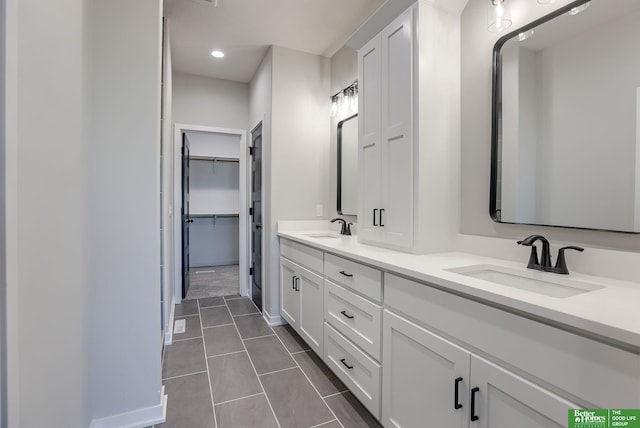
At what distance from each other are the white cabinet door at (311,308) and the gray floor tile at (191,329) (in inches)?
40.9

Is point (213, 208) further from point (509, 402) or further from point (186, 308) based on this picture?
point (509, 402)

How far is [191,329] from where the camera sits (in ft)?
9.70

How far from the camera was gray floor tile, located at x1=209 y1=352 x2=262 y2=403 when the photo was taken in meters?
1.96

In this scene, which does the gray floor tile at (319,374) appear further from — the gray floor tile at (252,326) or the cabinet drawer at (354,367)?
the gray floor tile at (252,326)

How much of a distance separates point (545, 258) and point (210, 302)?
11.4ft

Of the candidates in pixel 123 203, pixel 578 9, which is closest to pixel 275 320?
pixel 123 203

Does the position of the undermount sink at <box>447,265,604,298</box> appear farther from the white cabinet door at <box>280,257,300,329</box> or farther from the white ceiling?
the white ceiling

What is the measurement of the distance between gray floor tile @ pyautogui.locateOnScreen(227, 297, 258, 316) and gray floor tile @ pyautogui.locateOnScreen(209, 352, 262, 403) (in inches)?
39.5

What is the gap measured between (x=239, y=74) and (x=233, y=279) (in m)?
2.98

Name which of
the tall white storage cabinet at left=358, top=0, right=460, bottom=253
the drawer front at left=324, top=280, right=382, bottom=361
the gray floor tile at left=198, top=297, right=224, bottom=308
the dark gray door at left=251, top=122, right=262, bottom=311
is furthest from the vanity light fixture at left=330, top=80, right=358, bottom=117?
the gray floor tile at left=198, top=297, right=224, bottom=308

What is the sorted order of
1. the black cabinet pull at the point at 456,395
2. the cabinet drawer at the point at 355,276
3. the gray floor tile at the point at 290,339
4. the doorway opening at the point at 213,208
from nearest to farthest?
1. the black cabinet pull at the point at 456,395
2. the cabinet drawer at the point at 355,276
3. the gray floor tile at the point at 290,339
4. the doorway opening at the point at 213,208

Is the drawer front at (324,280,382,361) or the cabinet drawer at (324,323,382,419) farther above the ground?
the drawer front at (324,280,382,361)

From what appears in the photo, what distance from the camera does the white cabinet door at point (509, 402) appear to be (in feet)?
2.76

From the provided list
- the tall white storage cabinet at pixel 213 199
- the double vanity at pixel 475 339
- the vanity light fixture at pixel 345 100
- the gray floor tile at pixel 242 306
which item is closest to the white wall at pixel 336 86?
the vanity light fixture at pixel 345 100
